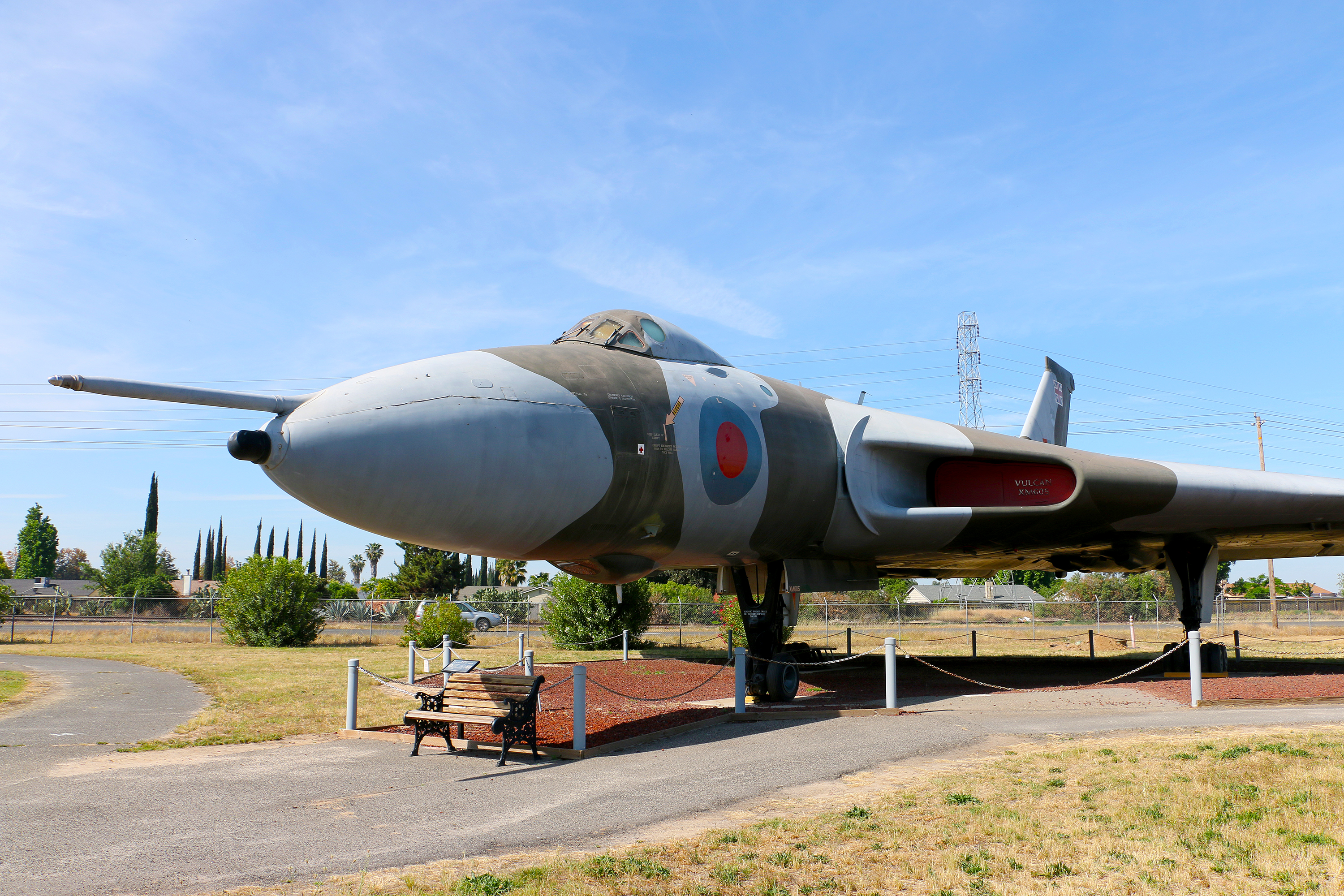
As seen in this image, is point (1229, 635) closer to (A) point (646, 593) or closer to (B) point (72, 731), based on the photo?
(A) point (646, 593)

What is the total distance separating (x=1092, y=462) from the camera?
1252 cm

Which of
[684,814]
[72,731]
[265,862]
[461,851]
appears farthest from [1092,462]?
[72,731]

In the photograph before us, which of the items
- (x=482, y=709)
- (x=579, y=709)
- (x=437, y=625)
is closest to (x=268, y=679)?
(x=437, y=625)

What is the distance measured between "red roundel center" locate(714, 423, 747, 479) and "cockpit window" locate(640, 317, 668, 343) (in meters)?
1.35

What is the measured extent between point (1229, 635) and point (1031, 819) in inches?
1234

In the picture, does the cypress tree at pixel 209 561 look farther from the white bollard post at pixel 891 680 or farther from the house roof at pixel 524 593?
the white bollard post at pixel 891 680

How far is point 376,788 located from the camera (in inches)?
283

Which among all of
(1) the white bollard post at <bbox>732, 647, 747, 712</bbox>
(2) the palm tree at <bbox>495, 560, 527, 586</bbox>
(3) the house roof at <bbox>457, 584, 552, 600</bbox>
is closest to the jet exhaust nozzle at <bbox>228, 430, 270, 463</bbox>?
(1) the white bollard post at <bbox>732, 647, 747, 712</bbox>

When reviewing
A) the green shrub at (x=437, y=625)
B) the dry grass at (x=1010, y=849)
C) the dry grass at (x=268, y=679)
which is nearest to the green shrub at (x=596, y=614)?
the dry grass at (x=268, y=679)

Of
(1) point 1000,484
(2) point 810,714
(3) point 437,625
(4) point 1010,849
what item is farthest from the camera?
(3) point 437,625

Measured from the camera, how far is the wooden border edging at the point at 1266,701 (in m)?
11.2

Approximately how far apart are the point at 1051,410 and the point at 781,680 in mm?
12334

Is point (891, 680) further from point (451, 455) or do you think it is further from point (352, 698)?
point (352, 698)

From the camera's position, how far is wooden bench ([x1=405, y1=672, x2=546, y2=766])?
8.48 m
